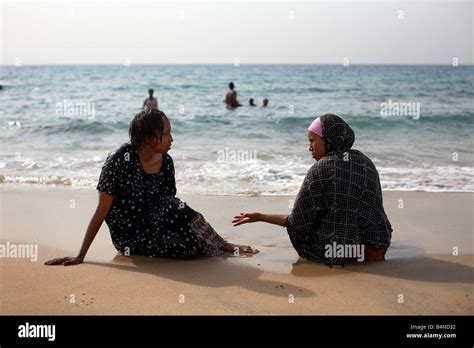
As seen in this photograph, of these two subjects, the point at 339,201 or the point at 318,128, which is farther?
the point at 318,128

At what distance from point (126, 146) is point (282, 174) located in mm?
4411

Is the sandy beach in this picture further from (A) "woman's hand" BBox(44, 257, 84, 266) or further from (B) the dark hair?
(B) the dark hair

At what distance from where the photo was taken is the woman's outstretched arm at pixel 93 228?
14.8ft

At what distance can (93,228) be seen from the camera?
4504 millimetres

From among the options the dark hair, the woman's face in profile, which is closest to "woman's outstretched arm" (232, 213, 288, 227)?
the woman's face in profile

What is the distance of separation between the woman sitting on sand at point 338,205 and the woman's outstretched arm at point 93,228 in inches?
41.7

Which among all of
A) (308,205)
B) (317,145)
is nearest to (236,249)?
(308,205)

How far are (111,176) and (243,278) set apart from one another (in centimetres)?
128

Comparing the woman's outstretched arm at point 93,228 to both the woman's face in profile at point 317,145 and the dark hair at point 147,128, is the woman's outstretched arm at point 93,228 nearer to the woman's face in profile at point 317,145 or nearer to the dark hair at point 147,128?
the dark hair at point 147,128

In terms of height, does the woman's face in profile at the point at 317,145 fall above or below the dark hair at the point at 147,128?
below

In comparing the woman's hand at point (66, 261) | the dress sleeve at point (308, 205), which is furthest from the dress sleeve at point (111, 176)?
the dress sleeve at point (308, 205)

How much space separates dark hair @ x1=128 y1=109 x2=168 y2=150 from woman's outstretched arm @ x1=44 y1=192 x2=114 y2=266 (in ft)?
1.65

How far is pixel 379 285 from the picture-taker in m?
4.08

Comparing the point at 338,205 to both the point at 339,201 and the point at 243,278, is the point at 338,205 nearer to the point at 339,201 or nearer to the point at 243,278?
the point at 339,201
